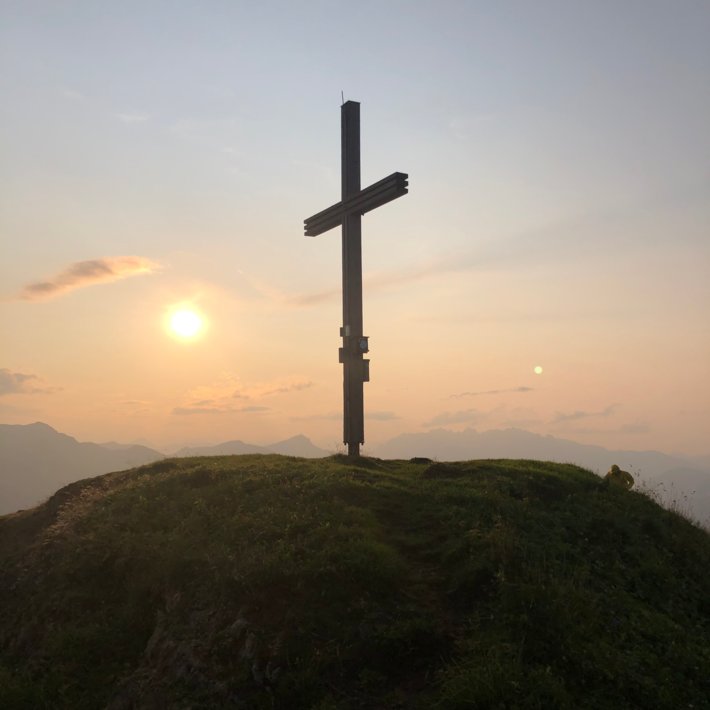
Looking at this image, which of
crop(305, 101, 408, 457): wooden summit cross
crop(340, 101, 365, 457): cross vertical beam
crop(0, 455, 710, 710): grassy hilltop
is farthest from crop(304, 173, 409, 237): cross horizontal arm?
crop(0, 455, 710, 710): grassy hilltop

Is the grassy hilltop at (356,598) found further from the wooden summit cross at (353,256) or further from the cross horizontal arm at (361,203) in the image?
the cross horizontal arm at (361,203)

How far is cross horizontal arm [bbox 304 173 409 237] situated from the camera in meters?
18.6

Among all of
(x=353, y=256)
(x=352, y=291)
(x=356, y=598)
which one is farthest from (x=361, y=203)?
(x=356, y=598)

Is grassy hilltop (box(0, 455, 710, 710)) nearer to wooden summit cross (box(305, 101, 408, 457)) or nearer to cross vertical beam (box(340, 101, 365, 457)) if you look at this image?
cross vertical beam (box(340, 101, 365, 457))

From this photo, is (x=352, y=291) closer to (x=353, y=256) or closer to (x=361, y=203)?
(x=353, y=256)

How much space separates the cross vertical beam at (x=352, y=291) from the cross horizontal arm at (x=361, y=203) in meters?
0.24

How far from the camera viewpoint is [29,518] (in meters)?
17.5

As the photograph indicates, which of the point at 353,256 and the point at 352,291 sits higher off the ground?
the point at 353,256

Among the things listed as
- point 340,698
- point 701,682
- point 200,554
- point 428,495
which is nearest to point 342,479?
point 428,495

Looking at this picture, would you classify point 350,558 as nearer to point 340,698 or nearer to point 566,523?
point 340,698

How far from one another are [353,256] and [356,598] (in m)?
12.3

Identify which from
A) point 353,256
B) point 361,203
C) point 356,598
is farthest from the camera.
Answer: point 353,256

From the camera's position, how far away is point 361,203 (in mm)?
19781

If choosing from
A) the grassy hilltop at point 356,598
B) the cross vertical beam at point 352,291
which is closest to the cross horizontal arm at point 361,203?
the cross vertical beam at point 352,291
